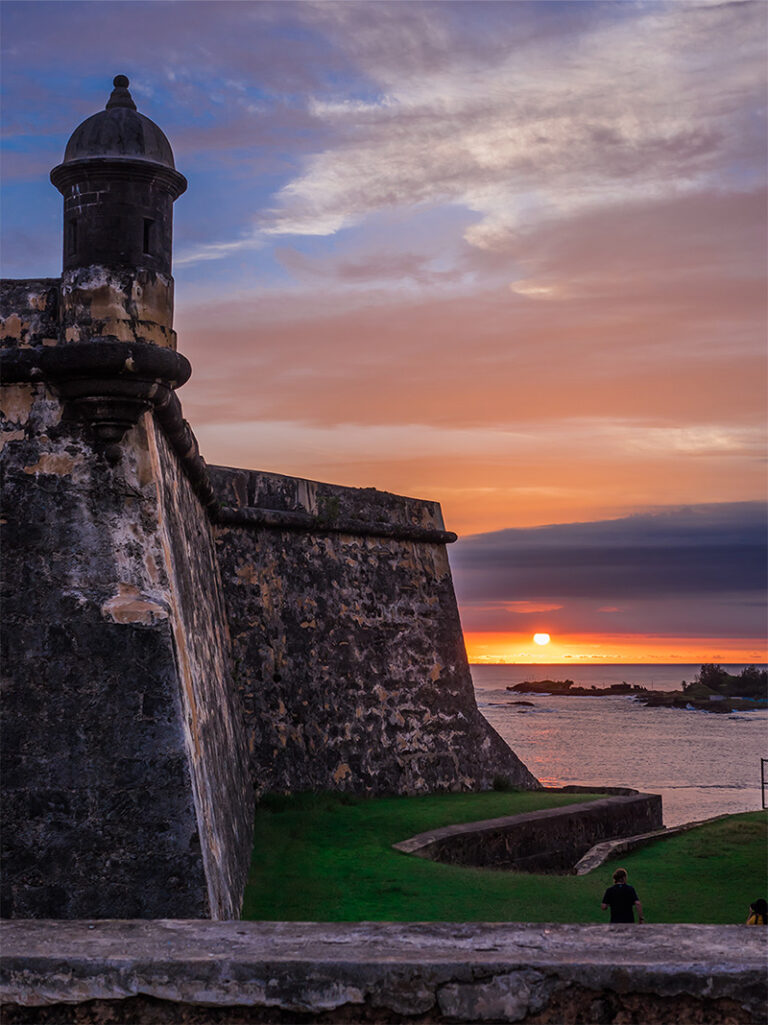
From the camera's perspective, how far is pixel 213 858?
6.54 m

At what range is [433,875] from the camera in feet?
32.0

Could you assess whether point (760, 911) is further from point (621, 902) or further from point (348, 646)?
point (348, 646)

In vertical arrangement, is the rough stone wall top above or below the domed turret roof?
below

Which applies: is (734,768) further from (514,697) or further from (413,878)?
(514,697)


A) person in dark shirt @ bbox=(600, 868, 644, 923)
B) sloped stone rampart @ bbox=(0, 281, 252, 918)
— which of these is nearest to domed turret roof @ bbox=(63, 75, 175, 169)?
sloped stone rampart @ bbox=(0, 281, 252, 918)

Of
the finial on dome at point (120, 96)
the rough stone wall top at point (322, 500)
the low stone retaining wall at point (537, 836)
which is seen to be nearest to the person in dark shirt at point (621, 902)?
the low stone retaining wall at point (537, 836)

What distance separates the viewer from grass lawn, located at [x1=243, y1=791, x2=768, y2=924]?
845 cm

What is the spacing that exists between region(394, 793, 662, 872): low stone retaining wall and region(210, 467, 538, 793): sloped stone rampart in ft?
6.98

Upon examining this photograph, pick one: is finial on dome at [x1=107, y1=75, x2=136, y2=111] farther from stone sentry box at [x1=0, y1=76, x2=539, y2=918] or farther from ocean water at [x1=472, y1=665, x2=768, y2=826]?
ocean water at [x1=472, y1=665, x2=768, y2=826]

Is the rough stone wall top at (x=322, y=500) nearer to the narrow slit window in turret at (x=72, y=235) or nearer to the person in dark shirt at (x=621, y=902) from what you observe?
the narrow slit window in turret at (x=72, y=235)

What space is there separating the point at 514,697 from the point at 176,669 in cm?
13602

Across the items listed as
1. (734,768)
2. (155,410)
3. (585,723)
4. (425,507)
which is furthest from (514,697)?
(155,410)

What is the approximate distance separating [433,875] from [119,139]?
6679 mm

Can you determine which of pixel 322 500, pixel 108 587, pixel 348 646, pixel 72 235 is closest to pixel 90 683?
pixel 108 587
